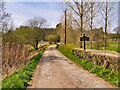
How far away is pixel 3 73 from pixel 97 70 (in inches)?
241

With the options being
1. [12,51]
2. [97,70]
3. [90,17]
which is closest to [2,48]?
[12,51]

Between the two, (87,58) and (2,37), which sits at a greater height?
(2,37)

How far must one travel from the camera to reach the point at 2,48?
345 inches

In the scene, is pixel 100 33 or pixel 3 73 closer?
pixel 3 73

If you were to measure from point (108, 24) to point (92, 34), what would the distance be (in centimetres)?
314

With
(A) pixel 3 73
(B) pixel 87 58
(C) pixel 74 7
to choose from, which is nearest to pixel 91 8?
(C) pixel 74 7

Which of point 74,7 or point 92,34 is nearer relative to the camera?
point 74,7

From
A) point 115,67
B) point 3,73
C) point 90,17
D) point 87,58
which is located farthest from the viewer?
point 90,17

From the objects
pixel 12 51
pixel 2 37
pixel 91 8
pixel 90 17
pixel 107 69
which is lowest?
pixel 107 69

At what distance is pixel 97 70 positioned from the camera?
786cm

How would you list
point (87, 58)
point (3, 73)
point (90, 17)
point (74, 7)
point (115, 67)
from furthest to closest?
point (90, 17) → point (74, 7) → point (87, 58) → point (3, 73) → point (115, 67)

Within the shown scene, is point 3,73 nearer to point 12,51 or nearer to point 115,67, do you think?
point 12,51

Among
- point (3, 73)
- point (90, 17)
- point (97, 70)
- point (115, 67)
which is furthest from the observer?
point (90, 17)

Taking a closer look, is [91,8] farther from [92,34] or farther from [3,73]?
[3,73]
